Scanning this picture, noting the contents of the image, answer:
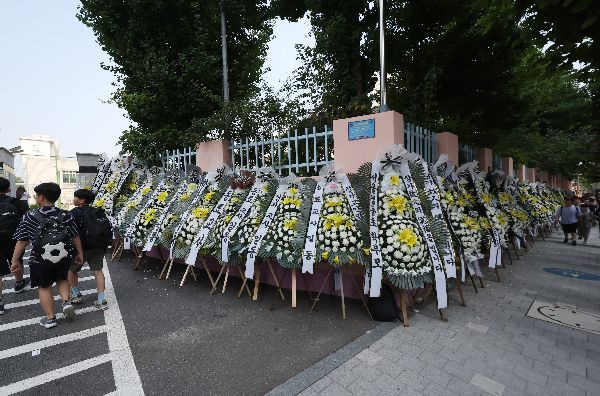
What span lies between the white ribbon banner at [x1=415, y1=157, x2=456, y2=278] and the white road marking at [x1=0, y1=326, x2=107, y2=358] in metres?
4.64

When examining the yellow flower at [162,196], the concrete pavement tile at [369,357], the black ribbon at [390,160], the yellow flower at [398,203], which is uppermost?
the black ribbon at [390,160]

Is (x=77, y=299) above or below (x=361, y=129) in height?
below

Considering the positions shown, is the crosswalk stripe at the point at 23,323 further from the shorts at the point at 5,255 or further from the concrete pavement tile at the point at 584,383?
the concrete pavement tile at the point at 584,383

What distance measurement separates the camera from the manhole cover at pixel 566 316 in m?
4.10

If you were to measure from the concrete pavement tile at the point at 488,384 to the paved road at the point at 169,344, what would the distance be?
1.33 meters

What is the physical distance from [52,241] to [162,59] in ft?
25.5

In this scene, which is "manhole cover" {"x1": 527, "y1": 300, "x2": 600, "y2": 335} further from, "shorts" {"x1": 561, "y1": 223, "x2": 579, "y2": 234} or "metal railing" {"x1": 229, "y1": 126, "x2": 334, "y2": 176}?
"shorts" {"x1": 561, "y1": 223, "x2": 579, "y2": 234}

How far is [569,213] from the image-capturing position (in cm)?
1080

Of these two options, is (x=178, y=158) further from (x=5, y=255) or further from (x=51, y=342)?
(x=51, y=342)

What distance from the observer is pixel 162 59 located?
978 cm

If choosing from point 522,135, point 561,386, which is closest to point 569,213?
point 522,135

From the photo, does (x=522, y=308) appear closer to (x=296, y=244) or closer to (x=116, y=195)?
(x=296, y=244)

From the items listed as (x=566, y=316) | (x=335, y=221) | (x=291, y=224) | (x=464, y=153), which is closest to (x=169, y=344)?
(x=291, y=224)

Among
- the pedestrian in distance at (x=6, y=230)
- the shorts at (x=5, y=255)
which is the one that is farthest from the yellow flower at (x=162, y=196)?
the shorts at (x=5, y=255)
